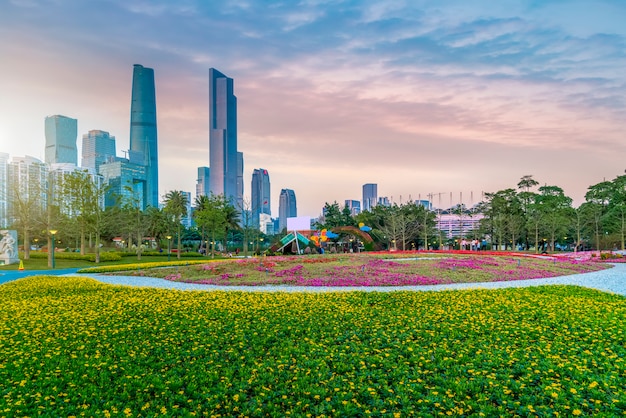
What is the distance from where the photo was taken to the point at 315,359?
6.52 meters

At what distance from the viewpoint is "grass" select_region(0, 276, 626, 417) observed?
491 centimetres

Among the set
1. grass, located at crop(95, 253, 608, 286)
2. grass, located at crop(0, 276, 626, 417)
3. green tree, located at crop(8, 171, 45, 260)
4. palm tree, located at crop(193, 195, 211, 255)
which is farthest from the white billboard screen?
grass, located at crop(0, 276, 626, 417)

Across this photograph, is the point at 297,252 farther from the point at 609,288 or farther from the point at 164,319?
the point at 164,319

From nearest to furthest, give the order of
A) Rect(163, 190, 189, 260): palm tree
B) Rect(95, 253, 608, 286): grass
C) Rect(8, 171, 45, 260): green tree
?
Rect(95, 253, 608, 286): grass < Rect(8, 171, 45, 260): green tree < Rect(163, 190, 189, 260): palm tree

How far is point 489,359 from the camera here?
646 centimetres

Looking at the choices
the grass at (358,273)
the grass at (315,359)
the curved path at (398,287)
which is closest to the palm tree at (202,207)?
the grass at (358,273)

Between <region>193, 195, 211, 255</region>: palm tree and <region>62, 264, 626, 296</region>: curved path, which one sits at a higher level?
<region>193, 195, 211, 255</region>: palm tree

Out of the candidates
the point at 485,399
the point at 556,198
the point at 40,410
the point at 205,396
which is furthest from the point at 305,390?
the point at 556,198

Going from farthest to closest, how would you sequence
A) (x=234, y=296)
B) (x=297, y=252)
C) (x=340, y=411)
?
(x=297, y=252) → (x=234, y=296) → (x=340, y=411)

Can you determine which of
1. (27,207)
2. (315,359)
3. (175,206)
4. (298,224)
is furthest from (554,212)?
(27,207)

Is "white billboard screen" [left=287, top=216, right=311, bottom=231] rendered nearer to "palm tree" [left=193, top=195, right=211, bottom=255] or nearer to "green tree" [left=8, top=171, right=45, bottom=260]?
"palm tree" [left=193, top=195, right=211, bottom=255]

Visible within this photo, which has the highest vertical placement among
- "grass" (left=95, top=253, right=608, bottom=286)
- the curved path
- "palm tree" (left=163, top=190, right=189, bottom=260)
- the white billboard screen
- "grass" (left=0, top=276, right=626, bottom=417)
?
"palm tree" (left=163, top=190, right=189, bottom=260)

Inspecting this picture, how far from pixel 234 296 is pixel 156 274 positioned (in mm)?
10982

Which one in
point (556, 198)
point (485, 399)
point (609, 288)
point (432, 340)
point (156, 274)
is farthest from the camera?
point (556, 198)
